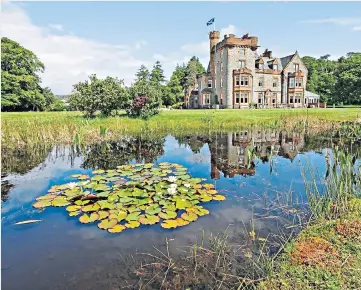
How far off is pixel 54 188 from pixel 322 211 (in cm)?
541

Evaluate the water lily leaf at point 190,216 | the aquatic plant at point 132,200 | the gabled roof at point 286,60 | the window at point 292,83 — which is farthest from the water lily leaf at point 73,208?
the gabled roof at point 286,60

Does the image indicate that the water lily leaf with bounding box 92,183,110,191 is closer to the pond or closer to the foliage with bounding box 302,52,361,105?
the pond

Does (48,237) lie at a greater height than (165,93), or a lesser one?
lesser

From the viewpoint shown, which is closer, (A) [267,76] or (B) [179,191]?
(B) [179,191]

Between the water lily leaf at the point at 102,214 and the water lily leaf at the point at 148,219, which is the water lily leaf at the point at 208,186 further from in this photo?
the water lily leaf at the point at 102,214

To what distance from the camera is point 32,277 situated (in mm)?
3115

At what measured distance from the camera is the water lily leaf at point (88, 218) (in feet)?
14.3

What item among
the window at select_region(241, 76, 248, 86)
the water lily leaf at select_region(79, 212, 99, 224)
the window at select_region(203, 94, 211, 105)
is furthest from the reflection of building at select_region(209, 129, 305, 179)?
the window at select_region(203, 94, 211, 105)

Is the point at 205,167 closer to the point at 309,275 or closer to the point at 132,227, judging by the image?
the point at 132,227

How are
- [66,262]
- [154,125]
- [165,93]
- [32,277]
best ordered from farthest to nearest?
[165,93], [154,125], [66,262], [32,277]

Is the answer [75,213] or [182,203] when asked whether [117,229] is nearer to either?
[75,213]

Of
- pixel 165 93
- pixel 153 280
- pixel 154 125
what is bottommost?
pixel 153 280

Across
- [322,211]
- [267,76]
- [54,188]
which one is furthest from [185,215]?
[267,76]

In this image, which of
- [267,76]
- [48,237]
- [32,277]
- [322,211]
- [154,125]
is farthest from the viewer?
[267,76]
